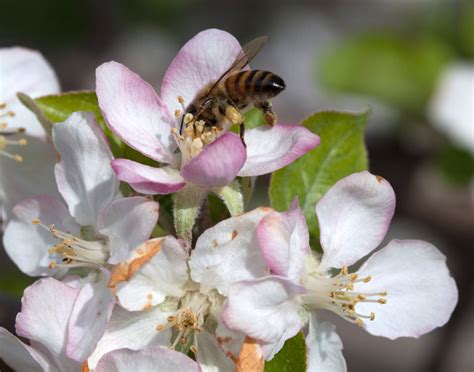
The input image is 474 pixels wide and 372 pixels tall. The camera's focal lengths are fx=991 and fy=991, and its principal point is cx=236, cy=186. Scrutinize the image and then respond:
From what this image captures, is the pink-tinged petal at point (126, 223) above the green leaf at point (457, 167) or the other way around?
above

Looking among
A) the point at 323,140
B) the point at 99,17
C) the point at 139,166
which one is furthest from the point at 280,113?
the point at 139,166


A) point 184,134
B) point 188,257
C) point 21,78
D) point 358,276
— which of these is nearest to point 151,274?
point 188,257

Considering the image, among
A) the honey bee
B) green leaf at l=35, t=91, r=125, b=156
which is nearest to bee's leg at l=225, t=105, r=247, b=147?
the honey bee

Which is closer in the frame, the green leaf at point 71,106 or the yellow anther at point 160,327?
the yellow anther at point 160,327

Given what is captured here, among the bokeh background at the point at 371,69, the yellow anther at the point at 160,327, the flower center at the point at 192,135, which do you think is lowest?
the bokeh background at the point at 371,69

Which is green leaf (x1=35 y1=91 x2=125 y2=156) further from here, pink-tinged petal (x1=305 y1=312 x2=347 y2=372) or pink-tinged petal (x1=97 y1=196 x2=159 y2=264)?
pink-tinged petal (x1=305 y1=312 x2=347 y2=372)

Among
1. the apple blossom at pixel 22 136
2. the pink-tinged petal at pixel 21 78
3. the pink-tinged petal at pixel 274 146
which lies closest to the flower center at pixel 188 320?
the pink-tinged petal at pixel 274 146

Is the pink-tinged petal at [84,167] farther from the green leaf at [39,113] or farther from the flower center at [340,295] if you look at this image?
the flower center at [340,295]

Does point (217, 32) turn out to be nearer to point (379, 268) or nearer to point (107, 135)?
point (107, 135)

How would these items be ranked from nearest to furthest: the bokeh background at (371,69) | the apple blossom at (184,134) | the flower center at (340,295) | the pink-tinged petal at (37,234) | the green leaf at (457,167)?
the apple blossom at (184,134) → the flower center at (340,295) → the pink-tinged petal at (37,234) → the green leaf at (457,167) → the bokeh background at (371,69)
